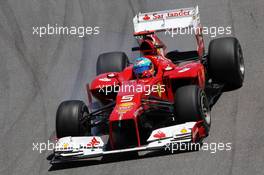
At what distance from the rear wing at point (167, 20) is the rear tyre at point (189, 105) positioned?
2.75 metres

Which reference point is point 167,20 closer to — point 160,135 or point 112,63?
point 112,63

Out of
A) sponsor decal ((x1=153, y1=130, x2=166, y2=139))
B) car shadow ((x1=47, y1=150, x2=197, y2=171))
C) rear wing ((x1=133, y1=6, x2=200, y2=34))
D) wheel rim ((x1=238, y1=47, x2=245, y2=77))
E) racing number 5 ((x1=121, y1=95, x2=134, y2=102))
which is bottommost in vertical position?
car shadow ((x1=47, y1=150, x2=197, y2=171))

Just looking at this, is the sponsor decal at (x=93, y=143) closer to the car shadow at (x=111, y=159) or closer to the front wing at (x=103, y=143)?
the front wing at (x=103, y=143)

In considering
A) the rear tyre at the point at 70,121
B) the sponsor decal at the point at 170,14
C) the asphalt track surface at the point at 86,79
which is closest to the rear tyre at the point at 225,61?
the asphalt track surface at the point at 86,79

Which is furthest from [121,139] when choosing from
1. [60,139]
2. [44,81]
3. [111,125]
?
[44,81]

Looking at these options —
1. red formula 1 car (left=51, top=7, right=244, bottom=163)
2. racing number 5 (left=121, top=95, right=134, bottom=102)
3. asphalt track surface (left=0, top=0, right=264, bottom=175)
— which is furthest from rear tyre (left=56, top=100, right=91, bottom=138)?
racing number 5 (left=121, top=95, right=134, bottom=102)

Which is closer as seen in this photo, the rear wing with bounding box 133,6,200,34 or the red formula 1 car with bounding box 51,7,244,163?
the red formula 1 car with bounding box 51,7,244,163

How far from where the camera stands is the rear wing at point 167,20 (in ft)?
51.7

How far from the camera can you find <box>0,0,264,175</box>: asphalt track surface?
1243 centimetres

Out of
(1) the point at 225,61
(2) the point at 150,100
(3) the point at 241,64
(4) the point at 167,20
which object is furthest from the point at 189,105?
(4) the point at 167,20

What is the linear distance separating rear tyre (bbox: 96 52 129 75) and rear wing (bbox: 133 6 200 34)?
0.75m

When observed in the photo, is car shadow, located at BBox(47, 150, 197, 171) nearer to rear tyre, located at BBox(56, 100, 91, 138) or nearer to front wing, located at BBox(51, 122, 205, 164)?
front wing, located at BBox(51, 122, 205, 164)

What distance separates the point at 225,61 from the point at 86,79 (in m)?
4.04

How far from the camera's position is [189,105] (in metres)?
13.0
